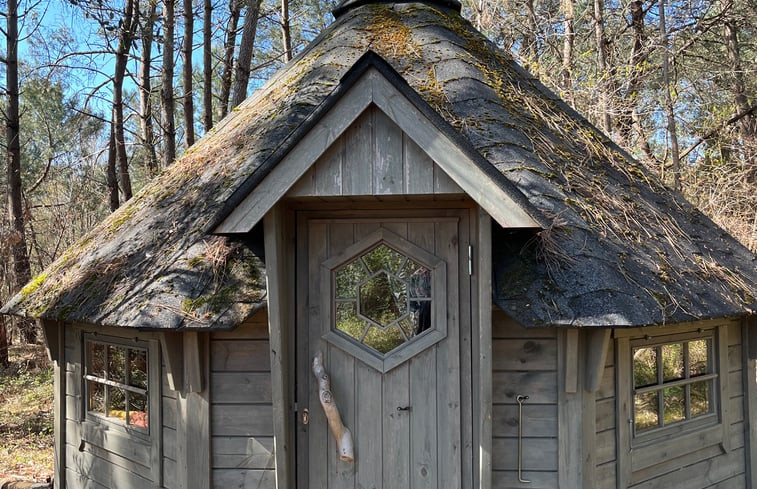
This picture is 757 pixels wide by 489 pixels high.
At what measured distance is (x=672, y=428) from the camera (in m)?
3.96

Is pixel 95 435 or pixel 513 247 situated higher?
pixel 513 247

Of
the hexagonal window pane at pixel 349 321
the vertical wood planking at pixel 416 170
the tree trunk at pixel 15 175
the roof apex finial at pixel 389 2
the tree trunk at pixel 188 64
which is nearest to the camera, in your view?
the vertical wood planking at pixel 416 170

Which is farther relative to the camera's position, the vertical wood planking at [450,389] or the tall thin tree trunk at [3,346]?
the tall thin tree trunk at [3,346]

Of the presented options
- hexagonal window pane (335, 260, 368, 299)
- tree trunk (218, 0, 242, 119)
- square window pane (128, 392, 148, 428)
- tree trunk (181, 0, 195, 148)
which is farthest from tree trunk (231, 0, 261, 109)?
hexagonal window pane (335, 260, 368, 299)

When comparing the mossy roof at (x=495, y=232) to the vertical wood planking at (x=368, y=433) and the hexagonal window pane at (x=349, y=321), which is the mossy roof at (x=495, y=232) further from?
the vertical wood planking at (x=368, y=433)

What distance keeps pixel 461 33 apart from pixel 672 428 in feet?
12.8

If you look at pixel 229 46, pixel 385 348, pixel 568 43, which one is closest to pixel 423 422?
pixel 385 348

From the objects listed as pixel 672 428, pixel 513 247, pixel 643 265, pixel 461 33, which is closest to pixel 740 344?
pixel 672 428

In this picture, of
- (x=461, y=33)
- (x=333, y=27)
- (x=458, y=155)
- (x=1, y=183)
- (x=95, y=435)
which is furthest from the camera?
(x=1, y=183)

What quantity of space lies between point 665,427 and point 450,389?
167 cm

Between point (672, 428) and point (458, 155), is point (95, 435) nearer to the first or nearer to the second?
point (458, 155)

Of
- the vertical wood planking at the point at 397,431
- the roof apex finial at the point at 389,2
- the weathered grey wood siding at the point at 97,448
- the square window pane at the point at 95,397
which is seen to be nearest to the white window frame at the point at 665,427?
the vertical wood planking at the point at 397,431

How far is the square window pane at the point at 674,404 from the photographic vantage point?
4012 mm

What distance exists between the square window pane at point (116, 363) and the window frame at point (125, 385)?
42 mm
